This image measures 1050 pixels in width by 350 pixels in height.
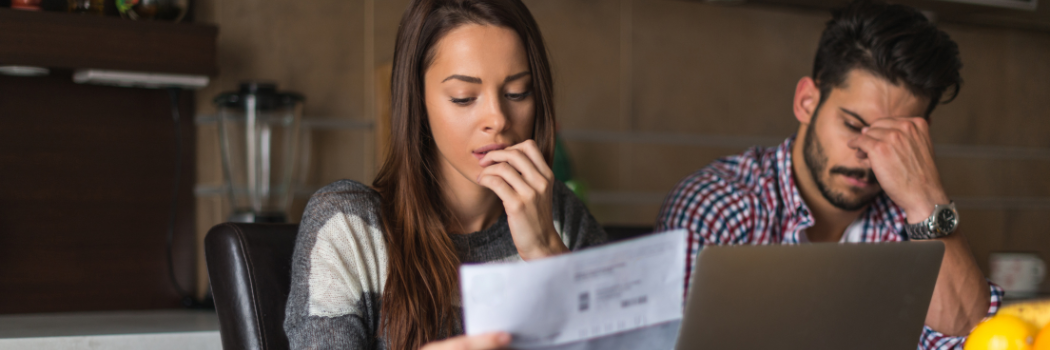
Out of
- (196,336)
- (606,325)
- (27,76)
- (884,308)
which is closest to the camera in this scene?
(606,325)

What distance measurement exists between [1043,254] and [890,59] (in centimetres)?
298

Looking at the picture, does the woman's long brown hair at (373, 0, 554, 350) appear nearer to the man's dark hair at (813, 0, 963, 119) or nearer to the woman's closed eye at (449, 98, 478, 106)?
the woman's closed eye at (449, 98, 478, 106)

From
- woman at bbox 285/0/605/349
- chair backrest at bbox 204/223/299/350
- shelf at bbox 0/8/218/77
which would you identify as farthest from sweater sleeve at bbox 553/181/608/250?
shelf at bbox 0/8/218/77

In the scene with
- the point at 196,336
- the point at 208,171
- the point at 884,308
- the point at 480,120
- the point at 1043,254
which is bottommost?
the point at 1043,254

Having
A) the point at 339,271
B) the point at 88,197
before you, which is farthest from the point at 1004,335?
the point at 88,197

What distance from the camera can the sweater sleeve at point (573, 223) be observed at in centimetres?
114

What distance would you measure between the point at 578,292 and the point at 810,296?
248 mm

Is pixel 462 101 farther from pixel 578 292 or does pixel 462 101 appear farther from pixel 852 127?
pixel 852 127

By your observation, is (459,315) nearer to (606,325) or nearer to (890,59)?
(606,325)

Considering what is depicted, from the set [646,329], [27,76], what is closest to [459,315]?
[646,329]

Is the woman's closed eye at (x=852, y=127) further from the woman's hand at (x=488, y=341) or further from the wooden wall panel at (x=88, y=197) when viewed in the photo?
the wooden wall panel at (x=88, y=197)

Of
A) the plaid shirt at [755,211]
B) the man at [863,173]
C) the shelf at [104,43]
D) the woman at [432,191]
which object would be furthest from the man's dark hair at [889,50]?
the shelf at [104,43]

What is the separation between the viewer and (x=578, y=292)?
0.53 meters

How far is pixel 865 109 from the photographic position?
4.34ft
